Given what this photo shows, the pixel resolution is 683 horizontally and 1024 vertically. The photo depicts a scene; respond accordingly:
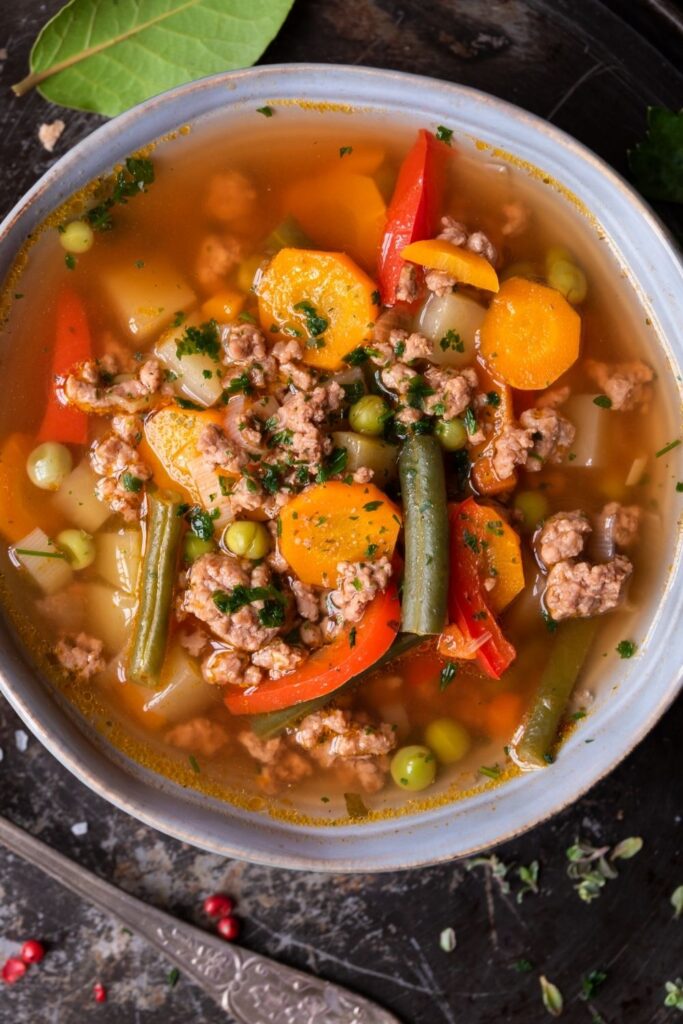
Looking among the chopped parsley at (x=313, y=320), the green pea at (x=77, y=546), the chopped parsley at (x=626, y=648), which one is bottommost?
the green pea at (x=77, y=546)

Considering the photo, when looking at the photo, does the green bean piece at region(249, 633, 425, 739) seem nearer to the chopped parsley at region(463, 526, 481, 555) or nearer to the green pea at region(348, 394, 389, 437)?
the chopped parsley at region(463, 526, 481, 555)

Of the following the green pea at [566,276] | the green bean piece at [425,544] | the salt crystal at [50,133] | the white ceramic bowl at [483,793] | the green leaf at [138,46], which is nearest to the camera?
the green bean piece at [425,544]

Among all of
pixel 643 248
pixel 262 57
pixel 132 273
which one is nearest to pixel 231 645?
pixel 132 273

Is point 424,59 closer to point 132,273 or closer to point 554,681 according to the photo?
point 132,273

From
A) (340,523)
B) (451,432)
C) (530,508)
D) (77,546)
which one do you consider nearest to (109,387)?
(77,546)

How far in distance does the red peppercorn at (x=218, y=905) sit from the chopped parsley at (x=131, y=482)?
5.82 ft

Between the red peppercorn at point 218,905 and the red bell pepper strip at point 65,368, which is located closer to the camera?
the red bell pepper strip at point 65,368

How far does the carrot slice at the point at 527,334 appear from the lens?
3.41 meters

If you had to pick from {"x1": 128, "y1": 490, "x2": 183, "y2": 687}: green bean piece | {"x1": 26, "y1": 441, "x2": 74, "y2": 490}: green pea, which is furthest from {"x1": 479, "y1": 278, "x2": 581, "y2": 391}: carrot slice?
{"x1": 26, "y1": 441, "x2": 74, "y2": 490}: green pea

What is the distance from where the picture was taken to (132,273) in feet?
11.4

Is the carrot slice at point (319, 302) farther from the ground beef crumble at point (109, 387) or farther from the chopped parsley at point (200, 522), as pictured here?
the chopped parsley at point (200, 522)

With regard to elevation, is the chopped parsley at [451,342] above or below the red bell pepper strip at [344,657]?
above

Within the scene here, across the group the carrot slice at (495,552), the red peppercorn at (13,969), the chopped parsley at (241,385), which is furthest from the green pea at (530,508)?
the red peppercorn at (13,969)

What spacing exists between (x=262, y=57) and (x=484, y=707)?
9.07 feet
